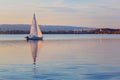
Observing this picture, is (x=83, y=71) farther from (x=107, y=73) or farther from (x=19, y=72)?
(x=19, y=72)

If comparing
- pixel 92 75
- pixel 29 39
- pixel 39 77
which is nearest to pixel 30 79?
pixel 39 77

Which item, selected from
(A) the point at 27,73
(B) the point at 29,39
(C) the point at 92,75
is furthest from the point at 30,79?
(B) the point at 29,39

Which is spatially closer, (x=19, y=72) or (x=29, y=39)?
(x=19, y=72)

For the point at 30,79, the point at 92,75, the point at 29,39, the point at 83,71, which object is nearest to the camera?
the point at 30,79

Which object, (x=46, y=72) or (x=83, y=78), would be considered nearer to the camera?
(x=83, y=78)

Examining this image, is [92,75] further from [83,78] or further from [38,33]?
[38,33]

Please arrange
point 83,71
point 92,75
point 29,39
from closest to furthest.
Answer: point 92,75, point 83,71, point 29,39

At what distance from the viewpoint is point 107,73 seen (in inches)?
595

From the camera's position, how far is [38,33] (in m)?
57.8

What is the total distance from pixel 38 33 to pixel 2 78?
44.2m

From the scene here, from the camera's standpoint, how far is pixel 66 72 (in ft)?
50.9

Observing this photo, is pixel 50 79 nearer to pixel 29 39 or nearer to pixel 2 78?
pixel 2 78

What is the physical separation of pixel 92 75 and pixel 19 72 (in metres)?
3.33

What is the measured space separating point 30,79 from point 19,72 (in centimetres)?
215
